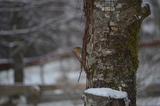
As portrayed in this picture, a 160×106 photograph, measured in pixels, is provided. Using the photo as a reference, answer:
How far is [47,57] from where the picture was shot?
978 centimetres

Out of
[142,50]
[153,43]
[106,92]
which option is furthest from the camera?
[153,43]

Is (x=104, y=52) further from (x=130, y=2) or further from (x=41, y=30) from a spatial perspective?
(x=41, y=30)

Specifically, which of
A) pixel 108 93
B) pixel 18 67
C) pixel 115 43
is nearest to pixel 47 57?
pixel 18 67

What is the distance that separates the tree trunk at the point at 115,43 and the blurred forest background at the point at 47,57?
8.87 ft

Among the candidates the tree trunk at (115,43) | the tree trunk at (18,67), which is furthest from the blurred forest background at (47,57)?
the tree trunk at (115,43)

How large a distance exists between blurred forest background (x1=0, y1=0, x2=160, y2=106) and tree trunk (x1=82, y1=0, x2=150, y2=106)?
2.70m

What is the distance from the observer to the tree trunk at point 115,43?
2.60 metres

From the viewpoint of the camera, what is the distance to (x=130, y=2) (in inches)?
103

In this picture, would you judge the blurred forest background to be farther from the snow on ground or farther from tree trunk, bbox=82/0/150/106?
the snow on ground

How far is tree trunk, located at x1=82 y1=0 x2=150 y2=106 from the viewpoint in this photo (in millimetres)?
2600

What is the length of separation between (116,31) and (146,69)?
3564 millimetres

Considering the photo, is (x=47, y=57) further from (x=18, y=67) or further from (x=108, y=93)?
(x=108, y=93)

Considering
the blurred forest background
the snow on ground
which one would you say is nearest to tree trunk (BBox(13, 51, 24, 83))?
the blurred forest background

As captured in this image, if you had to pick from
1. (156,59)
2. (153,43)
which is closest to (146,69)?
(156,59)
